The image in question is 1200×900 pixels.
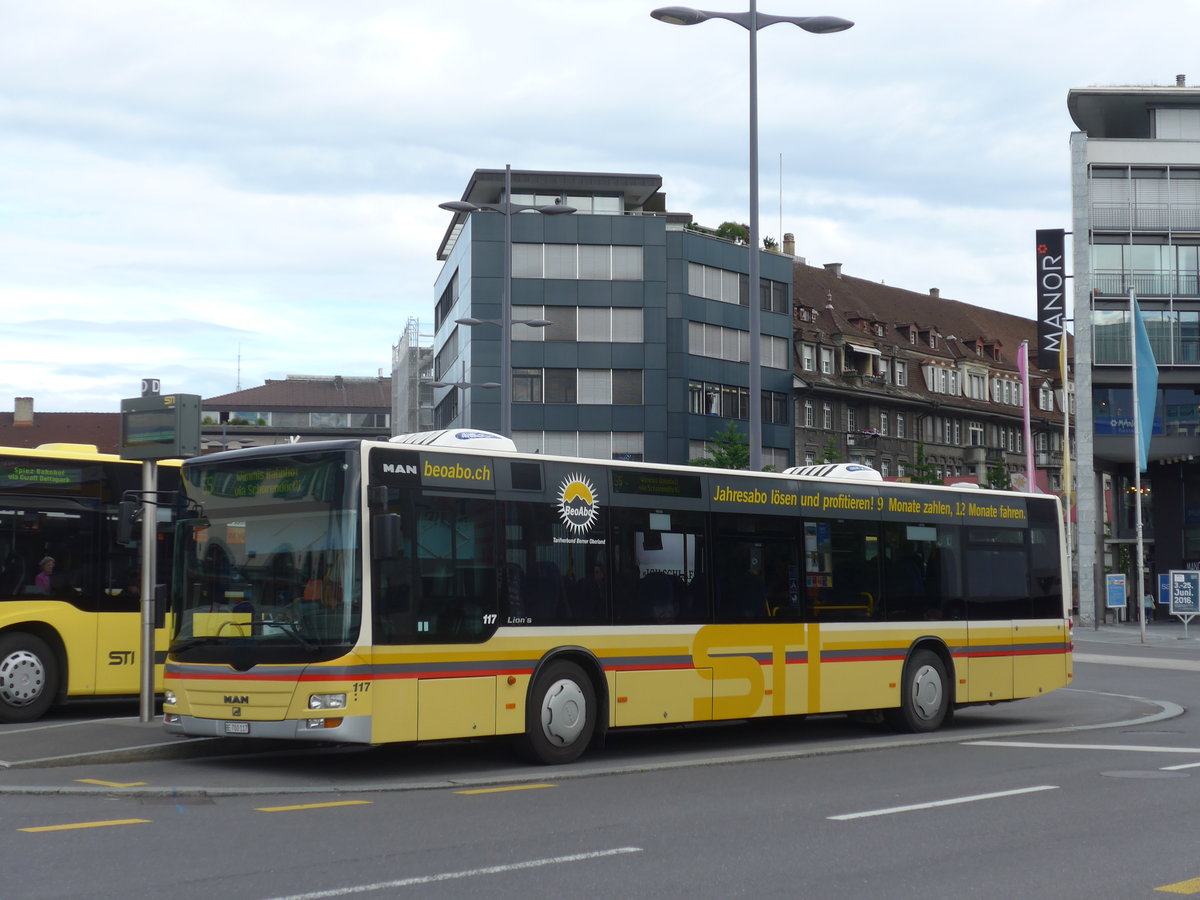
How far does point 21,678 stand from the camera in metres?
16.7

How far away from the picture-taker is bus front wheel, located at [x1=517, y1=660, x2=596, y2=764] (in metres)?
13.9

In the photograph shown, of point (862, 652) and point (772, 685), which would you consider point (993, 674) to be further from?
point (772, 685)

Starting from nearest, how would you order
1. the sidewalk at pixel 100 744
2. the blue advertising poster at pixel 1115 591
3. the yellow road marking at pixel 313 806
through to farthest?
the yellow road marking at pixel 313 806, the sidewalk at pixel 100 744, the blue advertising poster at pixel 1115 591

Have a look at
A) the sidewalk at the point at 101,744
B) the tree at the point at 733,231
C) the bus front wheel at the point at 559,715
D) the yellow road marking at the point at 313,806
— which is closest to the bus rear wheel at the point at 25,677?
the sidewalk at the point at 101,744

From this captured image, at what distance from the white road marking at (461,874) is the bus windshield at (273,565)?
→ 4040 millimetres

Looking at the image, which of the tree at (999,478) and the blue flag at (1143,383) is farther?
the tree at (999,478)

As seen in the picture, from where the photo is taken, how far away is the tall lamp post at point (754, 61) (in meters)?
20.4

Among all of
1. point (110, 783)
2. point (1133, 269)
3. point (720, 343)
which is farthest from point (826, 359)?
point (110, 783)

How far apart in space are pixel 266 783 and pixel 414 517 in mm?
2426

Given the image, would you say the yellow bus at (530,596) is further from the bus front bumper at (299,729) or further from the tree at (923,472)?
the tree at (923,472)

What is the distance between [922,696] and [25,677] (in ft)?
32.3

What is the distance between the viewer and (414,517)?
43.2 ft

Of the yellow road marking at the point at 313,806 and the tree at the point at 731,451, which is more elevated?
the tree at the point at 731,451

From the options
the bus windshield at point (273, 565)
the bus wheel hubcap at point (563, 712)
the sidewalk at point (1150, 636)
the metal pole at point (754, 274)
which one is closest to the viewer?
the bus windshield at point (273, 565)
